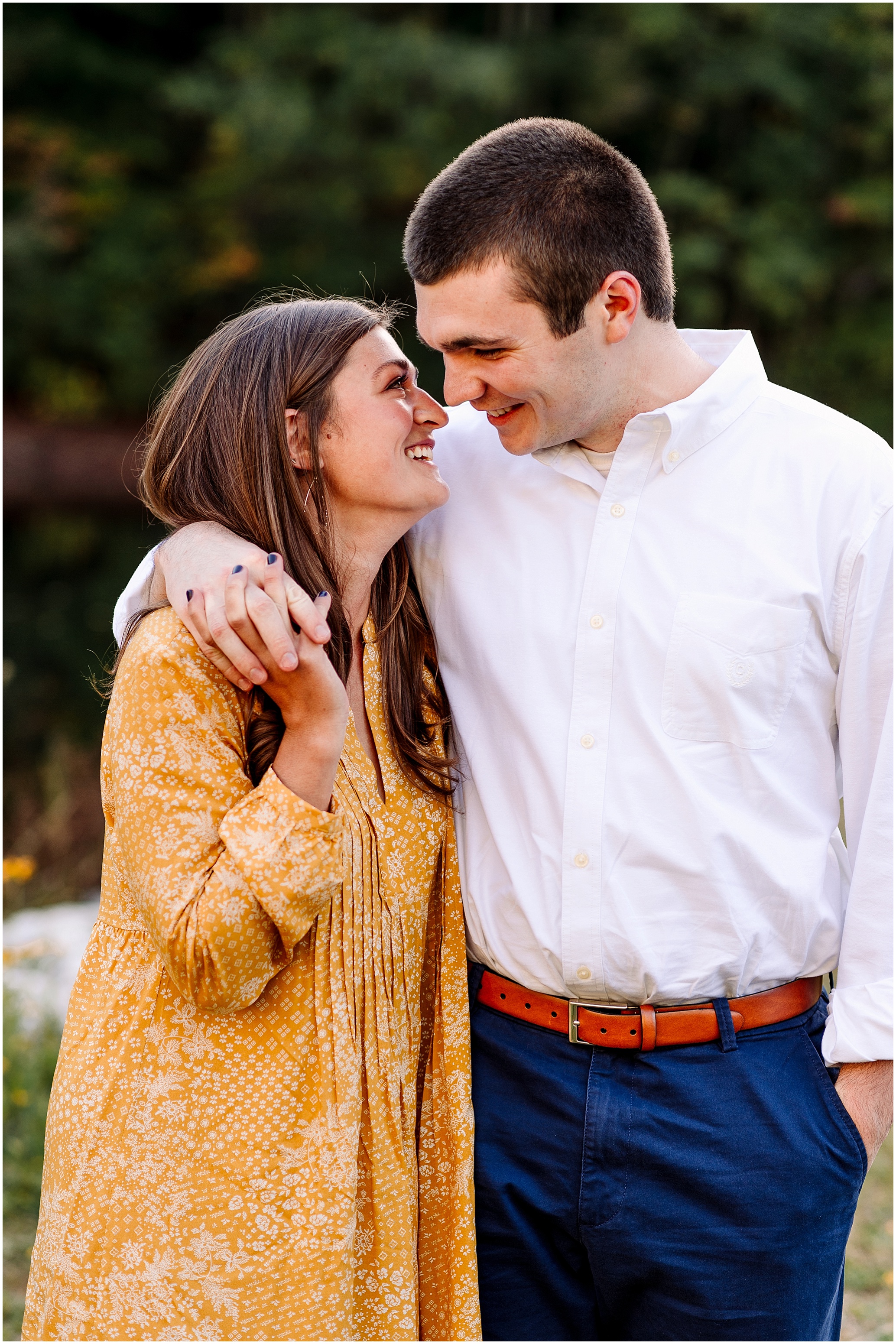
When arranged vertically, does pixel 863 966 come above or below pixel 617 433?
below

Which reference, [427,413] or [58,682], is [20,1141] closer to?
[427,413]

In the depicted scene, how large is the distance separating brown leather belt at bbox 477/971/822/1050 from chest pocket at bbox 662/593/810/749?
0.40 meters

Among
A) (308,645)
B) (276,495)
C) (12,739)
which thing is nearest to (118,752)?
(308,645)

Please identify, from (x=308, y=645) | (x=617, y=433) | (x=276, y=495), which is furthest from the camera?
(x=617, y=433)

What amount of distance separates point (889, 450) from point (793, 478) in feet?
0.50

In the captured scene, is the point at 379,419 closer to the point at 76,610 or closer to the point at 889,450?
the point at 889,450

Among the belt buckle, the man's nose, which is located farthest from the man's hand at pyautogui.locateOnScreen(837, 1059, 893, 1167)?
the man's nose

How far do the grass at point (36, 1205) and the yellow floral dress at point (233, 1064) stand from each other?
1.18 meters

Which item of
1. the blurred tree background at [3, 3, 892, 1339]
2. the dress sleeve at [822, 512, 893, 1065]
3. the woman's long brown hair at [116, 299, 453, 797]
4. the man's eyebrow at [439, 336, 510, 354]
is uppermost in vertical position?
the blurred tree background at [3, 3, 892, 1339]

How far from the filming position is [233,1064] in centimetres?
168

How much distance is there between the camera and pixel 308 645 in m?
1.59

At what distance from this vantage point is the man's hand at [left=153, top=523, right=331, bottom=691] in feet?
5.17

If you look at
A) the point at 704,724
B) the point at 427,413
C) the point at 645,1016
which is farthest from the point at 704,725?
the point at 427,413

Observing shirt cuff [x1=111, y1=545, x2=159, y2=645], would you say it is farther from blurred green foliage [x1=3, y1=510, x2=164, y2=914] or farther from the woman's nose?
the woman's nose
